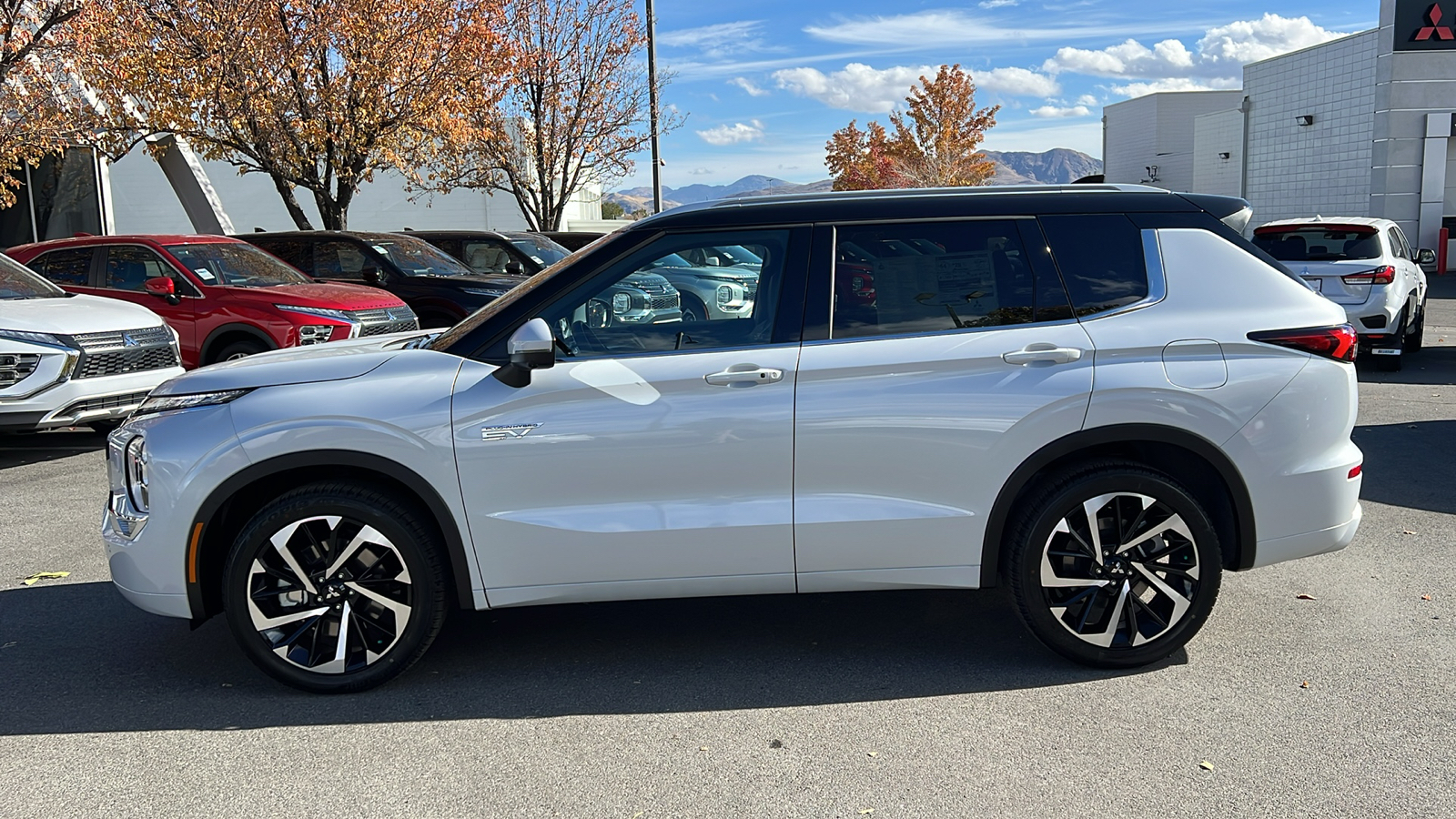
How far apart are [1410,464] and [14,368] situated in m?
9.70

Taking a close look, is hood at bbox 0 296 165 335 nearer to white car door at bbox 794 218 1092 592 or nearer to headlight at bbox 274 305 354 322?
headlight at bbox 274 305 354 322

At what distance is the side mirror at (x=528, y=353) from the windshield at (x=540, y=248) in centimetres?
1293

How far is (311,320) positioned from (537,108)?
54.6 ft

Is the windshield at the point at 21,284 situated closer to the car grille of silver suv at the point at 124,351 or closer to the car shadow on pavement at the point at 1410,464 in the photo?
the car grille of silver suv at the point at 124,351

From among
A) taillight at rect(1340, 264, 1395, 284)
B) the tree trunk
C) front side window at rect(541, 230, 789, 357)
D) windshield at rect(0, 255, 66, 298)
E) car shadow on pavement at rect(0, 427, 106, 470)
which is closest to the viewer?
front side window at rect(541, 230, 789, 357)

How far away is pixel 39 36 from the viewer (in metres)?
13.1

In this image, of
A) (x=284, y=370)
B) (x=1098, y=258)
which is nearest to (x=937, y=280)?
(x=1098, y=258)

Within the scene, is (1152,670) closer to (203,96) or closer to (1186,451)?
(1186,451)

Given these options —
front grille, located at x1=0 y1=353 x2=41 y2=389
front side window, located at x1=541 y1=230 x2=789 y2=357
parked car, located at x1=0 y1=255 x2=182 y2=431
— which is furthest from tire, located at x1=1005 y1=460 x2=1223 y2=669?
front grille, located at x1=0 y1=353 x2=41 y2=389

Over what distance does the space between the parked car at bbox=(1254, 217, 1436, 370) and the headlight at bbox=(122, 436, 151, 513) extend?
1071 cm

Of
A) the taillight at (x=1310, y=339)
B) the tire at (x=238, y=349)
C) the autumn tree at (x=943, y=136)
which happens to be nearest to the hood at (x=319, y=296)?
the tire at (x=238, y=349)

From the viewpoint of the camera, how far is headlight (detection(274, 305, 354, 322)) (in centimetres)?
1059

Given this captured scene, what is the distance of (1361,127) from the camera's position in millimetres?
28109

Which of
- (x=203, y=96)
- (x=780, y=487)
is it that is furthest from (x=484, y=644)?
(x=203, y=96)
